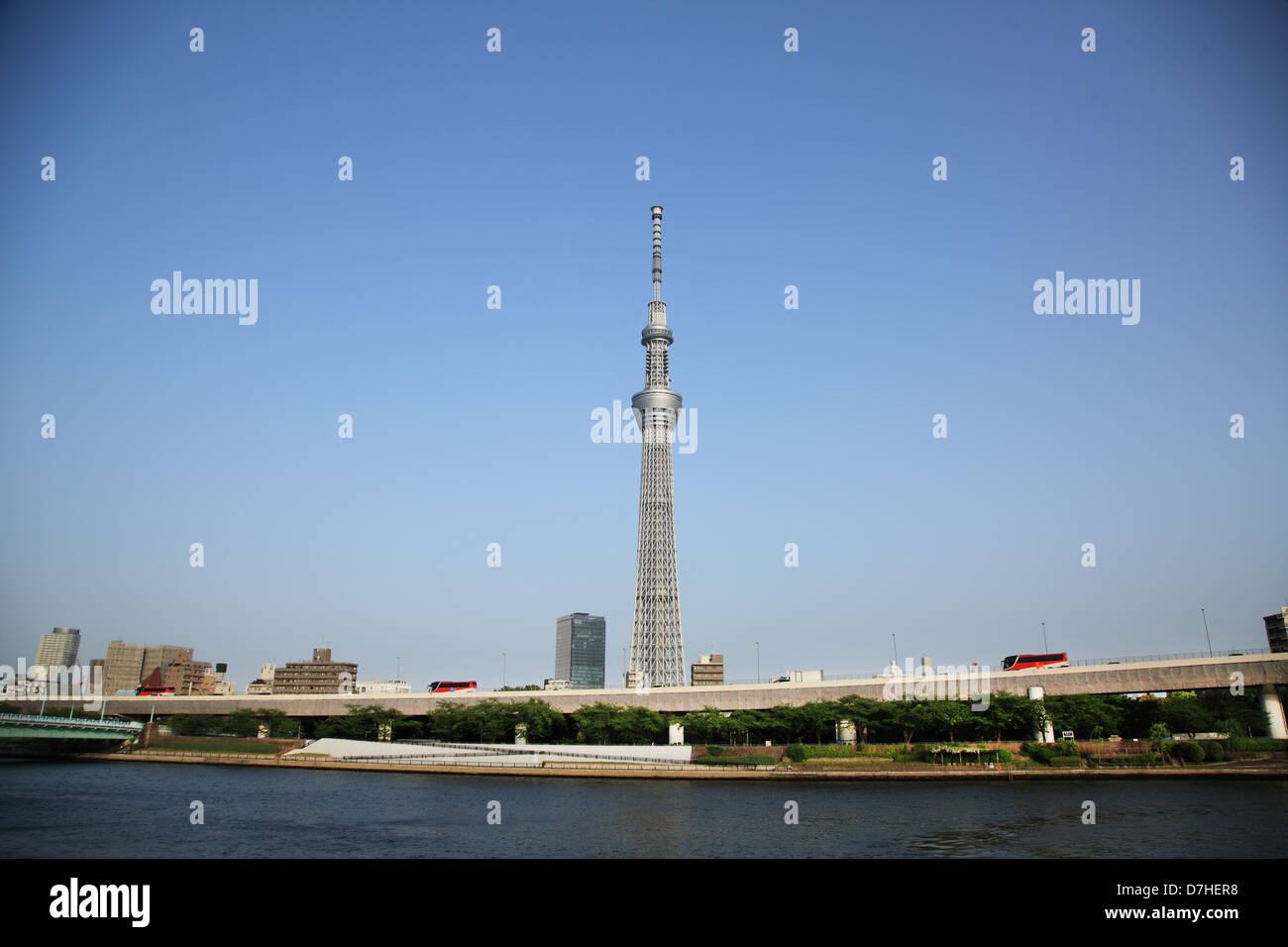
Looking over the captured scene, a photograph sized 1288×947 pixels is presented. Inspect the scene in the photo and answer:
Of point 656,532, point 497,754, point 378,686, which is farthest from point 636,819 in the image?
point 378,686

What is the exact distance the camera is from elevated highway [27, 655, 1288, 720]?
235 ft

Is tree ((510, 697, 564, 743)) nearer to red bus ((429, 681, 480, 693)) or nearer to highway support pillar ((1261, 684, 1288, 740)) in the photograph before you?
red bus ((429, 681, 480, 693))

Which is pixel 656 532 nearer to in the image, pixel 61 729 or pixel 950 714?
pixel 950 714

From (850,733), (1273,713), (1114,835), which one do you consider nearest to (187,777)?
(850,733)

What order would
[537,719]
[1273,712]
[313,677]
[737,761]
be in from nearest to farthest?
[1273,712]
[737,761]
[537,719]
[313,677]

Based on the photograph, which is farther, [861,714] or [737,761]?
[861,714]

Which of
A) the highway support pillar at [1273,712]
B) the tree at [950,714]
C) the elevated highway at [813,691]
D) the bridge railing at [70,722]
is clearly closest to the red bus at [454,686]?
the elevated highway at [813,691]

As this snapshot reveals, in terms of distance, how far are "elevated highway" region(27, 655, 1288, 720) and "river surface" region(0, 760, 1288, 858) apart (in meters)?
16.0

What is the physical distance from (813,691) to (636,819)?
148 ft

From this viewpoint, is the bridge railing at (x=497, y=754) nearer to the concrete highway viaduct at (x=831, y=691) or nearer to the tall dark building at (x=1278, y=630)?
the concrete highway viaduct at (x=831, y=691)

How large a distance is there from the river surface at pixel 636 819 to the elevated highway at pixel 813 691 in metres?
16.0

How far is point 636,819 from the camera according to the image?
41.2 meters

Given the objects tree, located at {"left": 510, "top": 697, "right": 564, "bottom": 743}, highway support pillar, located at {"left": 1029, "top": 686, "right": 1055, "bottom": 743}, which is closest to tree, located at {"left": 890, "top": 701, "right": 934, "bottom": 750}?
highway support pillar, located at {"left": 1029, "top": 686, "right": 1055, "bottom": 743}
